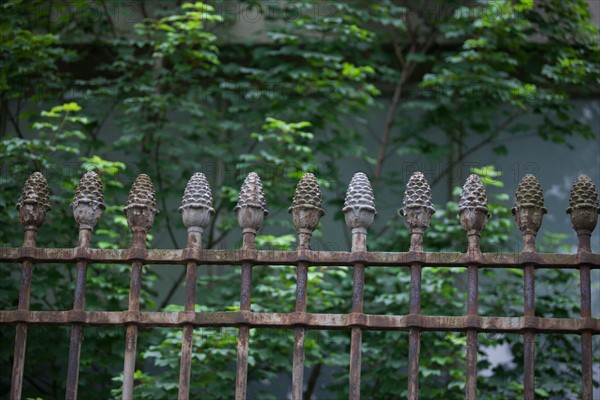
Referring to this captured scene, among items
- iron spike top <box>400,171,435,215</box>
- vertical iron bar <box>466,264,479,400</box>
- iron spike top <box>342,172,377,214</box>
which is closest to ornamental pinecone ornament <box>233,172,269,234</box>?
iron spike top <box>342,172,377,214</box>

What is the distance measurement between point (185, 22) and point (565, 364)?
516cm

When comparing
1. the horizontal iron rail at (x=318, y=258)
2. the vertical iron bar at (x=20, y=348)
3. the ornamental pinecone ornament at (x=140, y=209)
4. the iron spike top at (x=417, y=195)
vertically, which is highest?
the iron spike top at (x=417, y=195)

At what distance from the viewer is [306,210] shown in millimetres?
6051

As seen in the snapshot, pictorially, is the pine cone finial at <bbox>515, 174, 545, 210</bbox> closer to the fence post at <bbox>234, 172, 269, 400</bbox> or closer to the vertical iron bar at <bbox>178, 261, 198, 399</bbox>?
the fence post at <bbox>234, 172, 269, 400</bbox>

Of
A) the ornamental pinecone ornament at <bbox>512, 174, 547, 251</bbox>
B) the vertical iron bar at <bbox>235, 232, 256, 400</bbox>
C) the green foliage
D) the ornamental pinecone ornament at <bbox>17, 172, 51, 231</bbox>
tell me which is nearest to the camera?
the vertical iron bar at <bbox>235, 232, 256, 400</bbox>

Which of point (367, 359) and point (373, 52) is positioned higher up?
point (373, 52)

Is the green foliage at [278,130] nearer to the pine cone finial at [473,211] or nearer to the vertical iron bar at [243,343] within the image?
the vertical iron bar at [243,343]

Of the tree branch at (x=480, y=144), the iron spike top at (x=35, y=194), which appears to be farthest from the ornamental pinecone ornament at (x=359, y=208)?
the tree branch at (x=480, y=144)

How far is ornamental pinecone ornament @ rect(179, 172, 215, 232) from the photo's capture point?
615cm

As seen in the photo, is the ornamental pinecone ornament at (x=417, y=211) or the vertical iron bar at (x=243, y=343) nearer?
the vertical iron bar at (x=243, y=343)

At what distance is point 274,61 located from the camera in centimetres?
1273

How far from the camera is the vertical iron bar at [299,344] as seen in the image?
19.2 feet

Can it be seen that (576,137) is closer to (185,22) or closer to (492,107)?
(492,107)

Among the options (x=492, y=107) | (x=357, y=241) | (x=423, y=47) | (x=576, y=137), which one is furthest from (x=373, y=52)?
(x=357, y=241)
